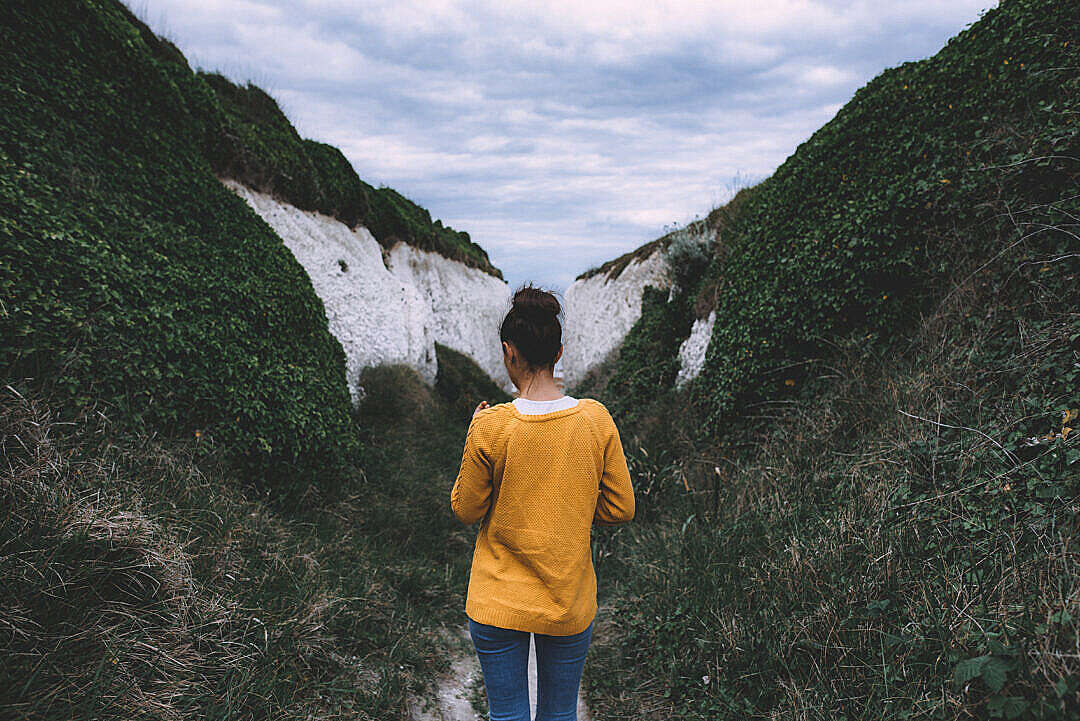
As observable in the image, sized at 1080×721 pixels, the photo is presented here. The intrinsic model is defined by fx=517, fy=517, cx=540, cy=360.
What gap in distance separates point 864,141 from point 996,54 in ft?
4.05

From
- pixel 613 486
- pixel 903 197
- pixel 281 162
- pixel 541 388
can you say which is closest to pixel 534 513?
pixel 613 486

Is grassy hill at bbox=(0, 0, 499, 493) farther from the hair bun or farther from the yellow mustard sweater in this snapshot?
the hair bun

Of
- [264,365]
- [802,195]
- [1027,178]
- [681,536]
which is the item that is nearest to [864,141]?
[802,195]

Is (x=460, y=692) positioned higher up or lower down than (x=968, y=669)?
lower down

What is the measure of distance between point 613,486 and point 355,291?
349 inches

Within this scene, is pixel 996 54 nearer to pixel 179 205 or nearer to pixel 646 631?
pixel 646 631

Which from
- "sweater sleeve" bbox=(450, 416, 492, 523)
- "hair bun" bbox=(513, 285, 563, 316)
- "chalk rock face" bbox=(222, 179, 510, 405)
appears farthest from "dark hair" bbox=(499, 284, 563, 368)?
"chalk rock face" bbox=(222, 179, 510, 405)


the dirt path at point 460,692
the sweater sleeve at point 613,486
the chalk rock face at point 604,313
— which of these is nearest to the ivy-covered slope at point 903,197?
the dirt path at point 460,692

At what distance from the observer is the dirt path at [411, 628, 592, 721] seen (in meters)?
3.43

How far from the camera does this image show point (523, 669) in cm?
211

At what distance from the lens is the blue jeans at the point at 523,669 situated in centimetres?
205

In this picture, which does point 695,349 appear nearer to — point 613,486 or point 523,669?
point 613,486

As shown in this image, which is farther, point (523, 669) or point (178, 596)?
point (178, 596)

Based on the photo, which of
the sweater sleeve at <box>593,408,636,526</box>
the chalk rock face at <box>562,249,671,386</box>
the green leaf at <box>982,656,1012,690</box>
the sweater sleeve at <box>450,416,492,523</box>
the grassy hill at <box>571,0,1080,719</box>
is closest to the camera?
the green leaf at <box>982,656,1012,690</box>
